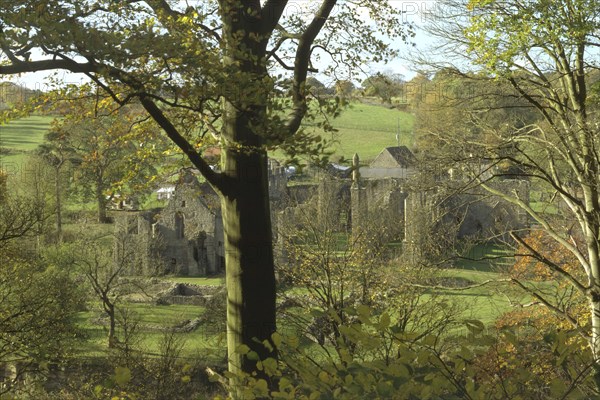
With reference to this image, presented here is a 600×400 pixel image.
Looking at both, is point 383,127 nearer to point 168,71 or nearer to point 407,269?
point 407,269

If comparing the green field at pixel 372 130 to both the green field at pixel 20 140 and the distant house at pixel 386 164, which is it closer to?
the distant house at pixel 386 164

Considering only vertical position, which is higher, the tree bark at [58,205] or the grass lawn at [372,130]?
the grass lawn at [372,130]

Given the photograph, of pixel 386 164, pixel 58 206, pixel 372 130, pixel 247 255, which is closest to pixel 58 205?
pixel 58 206

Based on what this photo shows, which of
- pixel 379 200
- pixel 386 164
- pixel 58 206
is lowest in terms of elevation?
pixel 379 200

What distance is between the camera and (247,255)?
638 centimetres

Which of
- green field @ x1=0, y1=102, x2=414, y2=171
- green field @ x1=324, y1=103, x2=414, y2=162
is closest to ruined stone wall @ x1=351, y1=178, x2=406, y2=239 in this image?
green field @ x1=0, y1=102, x2=414, y2=171

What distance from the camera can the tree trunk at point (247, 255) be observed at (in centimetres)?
633

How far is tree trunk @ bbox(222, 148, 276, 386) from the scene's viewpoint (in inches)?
249

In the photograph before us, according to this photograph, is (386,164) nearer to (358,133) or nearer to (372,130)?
(358,133)

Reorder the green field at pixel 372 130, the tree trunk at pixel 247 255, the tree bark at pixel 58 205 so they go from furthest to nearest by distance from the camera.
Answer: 1. the green field at pixel 372 130
2. the tree bark at pixel 58 205
3. the tree trunk at pixel 247 255

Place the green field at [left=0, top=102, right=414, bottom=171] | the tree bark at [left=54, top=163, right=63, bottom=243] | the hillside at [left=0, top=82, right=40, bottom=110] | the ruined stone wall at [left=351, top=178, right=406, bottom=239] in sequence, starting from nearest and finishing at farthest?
the hillside at [left=0, top=82, right=40, bottom=110] → the tree bark at [left=54, top=163, right=63, bottom=243] → the ruined stone wall at [left=351, top=178, right=406, bottom=239] → the green field at [left=0, top=102, right=414, bottom=171]

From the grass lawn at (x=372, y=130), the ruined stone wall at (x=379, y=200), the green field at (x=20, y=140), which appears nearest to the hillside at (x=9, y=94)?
the ruined stone wall at (x=379, y=200)

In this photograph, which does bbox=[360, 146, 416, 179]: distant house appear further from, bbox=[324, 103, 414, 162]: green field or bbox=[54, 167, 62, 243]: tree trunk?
bbox=[54, 167, 62, 243]: tree trunk

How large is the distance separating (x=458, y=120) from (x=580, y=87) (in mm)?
2668
